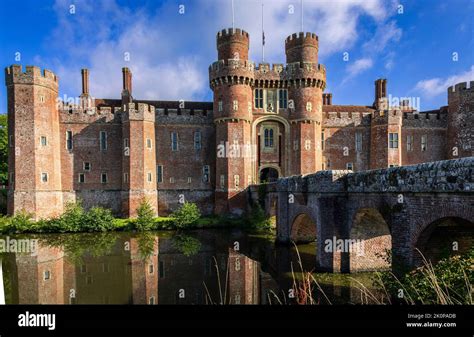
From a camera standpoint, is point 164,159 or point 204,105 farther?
point 204,105

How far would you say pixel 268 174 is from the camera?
31938 mm

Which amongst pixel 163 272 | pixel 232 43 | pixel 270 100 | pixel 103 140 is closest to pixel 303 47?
pixel 270 100

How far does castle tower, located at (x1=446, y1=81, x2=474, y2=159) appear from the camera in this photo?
2755 centimetres

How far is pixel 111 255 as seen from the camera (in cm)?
1708

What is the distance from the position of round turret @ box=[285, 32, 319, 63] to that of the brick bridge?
16074 mm

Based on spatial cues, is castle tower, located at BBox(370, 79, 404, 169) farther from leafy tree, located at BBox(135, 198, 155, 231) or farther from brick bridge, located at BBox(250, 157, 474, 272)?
leafy tree, located at BBox(135, 198, 155, 231)

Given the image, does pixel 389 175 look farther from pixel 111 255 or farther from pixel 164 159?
pixel 164 159

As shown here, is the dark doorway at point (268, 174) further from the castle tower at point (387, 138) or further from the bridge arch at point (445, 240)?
the bridge arch at point (445, 240)

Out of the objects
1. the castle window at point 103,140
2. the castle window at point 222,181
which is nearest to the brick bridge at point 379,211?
the castle window at point 222,181

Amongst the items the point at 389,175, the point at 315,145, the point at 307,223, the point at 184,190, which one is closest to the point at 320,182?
the point at 389,175

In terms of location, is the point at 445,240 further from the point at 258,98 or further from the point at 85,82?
the point at 85,82

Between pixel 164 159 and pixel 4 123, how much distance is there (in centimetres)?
2096

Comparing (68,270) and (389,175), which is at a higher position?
(389,175)

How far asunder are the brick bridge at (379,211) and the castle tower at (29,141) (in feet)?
70.5
